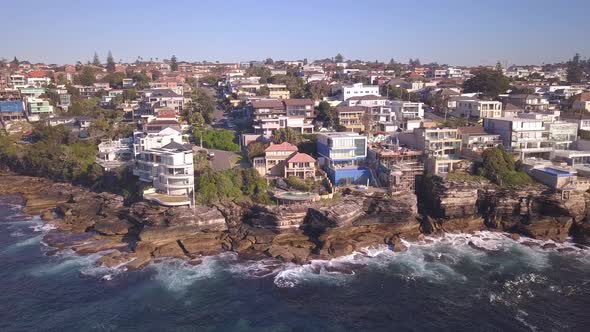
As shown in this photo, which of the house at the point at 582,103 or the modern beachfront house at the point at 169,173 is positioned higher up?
the house at the point at 582,103

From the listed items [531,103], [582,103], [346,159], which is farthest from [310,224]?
[582,103]

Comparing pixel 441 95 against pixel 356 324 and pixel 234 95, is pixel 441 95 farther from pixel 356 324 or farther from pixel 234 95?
pixel 356 324

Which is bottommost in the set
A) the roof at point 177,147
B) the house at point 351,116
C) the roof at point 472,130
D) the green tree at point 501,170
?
the green tree at point 501,170

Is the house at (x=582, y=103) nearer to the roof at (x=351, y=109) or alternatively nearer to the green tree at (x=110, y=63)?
the roof at (x=351, y=109)

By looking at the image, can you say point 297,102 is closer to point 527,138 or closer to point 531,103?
point 527,138

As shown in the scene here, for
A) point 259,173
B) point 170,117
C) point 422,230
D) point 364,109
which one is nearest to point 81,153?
point 170,117

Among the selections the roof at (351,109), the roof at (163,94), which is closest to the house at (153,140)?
the roof at (351,109)
